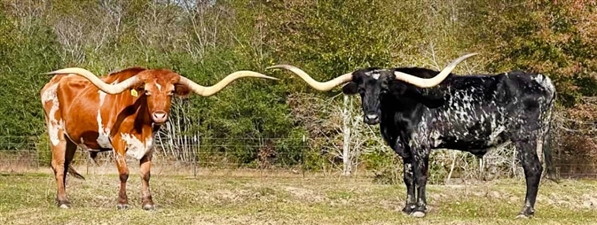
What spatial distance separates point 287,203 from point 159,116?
4.45m

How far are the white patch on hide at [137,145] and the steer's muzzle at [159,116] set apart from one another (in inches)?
29.0

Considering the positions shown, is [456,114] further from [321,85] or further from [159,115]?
[159,115]

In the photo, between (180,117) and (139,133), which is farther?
(180,117)

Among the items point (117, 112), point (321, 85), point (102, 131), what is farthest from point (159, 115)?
point (321, 85)

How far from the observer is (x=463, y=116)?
508 inches

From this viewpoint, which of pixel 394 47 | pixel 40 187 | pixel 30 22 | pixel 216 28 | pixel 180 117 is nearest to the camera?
pixel 40 187

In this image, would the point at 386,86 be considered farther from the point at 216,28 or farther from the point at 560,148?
the point at 216,28

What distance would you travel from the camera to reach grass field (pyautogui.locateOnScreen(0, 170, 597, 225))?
37.4 ft

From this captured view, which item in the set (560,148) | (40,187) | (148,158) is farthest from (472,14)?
(148,158)

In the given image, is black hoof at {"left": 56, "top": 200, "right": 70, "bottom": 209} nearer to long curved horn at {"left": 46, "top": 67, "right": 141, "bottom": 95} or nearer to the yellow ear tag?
long curved horn at {"left": 46, "top": 67, "right": 141, "bottom": 95}

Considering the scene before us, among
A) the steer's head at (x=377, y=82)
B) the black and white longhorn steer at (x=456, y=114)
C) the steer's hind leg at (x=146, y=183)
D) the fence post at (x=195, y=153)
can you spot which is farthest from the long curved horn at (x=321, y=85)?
the fence post at (x=195, y=153)

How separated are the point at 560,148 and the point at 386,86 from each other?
1892cm

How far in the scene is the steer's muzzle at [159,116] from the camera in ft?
38.5

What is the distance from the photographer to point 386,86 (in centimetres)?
1259
